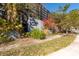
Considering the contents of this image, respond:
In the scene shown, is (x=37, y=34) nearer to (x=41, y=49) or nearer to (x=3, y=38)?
(x=41, y=49)

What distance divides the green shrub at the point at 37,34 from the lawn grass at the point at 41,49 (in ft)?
0.30

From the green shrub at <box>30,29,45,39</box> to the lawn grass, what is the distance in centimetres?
9

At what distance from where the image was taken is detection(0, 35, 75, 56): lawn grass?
11.8 feet

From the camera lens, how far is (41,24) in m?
3.63

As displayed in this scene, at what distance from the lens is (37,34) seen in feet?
12.0

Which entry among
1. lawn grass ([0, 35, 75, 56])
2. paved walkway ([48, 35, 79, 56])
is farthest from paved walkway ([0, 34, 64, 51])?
paved walkway ([48, 35, 79, 56])

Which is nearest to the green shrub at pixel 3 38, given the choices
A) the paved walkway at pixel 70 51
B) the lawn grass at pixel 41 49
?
the lawn grass at pixel 41 49

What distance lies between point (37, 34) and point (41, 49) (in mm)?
180

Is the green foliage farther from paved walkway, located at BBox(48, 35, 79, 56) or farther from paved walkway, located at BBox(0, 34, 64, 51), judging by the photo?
paved walkway, located at BBox(48, 35, 79, 56)

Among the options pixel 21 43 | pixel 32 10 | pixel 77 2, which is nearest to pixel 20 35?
pixel 21 43

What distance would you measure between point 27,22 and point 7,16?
0.23 metres

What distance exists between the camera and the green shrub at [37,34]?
11.9 ft

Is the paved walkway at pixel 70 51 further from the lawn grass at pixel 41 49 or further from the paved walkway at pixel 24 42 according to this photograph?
the paved walkway at pixel 24 42

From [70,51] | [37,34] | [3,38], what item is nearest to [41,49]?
[37,34]
